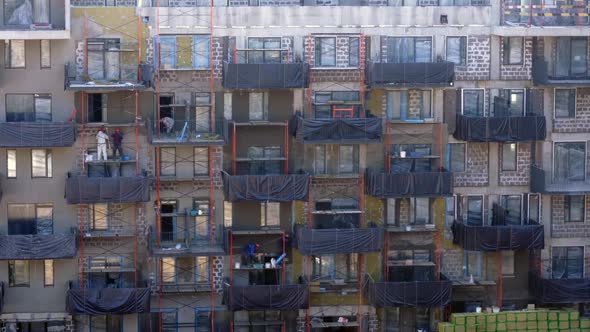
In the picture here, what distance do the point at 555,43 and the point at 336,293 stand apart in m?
14.7

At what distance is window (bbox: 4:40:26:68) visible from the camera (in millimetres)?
62844

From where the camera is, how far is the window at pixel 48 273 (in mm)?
63906

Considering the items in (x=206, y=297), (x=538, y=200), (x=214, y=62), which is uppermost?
(x=214, y=62)

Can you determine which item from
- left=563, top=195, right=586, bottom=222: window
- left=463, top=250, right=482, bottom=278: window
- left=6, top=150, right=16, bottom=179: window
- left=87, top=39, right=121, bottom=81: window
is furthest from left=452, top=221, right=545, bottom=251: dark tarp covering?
left=6, top=150, right=16, bottom=179: window

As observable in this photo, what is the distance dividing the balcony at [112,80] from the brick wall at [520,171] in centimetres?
1605

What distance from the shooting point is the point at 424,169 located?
2564 inches

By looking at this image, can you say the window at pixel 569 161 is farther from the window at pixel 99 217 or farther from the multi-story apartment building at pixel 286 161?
the window at pixel 99 217

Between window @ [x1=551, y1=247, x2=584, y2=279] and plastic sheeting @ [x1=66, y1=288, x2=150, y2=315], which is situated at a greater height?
window @ [x1=551, y1=247, x2=584, y2=279]

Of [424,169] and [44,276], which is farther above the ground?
[424,169]

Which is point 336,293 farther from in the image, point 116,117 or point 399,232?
point 116,117

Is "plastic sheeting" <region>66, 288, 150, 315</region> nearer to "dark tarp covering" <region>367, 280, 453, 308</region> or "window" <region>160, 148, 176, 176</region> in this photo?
"window" <region>160, 148, 176, 176</region>

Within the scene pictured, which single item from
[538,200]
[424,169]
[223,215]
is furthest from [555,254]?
[223,215]

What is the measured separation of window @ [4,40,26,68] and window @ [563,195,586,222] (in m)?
24.7

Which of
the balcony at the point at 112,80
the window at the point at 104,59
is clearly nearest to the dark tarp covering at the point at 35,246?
the balcony at the point at 112,80
